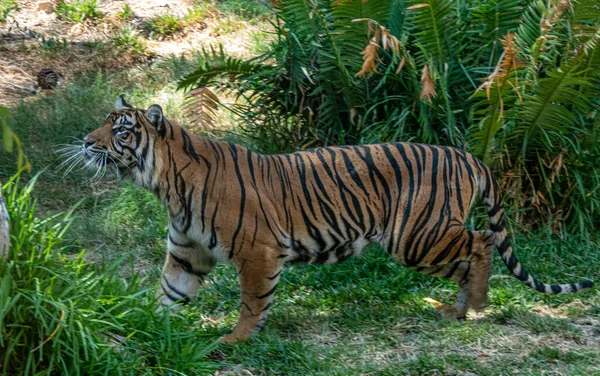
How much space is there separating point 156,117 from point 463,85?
2.79m

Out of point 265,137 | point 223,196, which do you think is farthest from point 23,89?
point 223,196

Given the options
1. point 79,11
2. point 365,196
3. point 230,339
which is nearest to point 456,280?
point 365,196

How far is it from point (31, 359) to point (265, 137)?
378cm

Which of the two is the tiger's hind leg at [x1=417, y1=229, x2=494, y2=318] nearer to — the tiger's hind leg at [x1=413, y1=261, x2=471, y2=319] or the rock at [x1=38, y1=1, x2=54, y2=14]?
the tiger's hind leg at [x1=413, y1=261, x2=471, y2=319]

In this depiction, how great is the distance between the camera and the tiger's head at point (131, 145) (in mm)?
5266

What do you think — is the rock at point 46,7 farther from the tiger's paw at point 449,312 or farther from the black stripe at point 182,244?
the tiger's paw at point 449,312

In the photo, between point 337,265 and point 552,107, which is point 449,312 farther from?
point 552,107

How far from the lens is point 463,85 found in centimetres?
689

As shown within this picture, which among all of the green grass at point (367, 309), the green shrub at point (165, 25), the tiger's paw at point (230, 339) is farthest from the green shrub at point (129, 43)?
the tiger's paw at point (230, 339)

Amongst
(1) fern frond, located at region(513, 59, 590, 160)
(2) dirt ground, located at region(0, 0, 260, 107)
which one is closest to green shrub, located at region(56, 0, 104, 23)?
(2) dirt ground, located at region(0, 0, 260, 107)

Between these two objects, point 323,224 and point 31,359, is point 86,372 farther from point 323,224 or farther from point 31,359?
point 323,224

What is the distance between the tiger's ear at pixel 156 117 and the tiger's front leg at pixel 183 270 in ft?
2.19

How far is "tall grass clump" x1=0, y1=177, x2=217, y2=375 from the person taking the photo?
13.0 ft

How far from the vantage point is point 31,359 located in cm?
397
